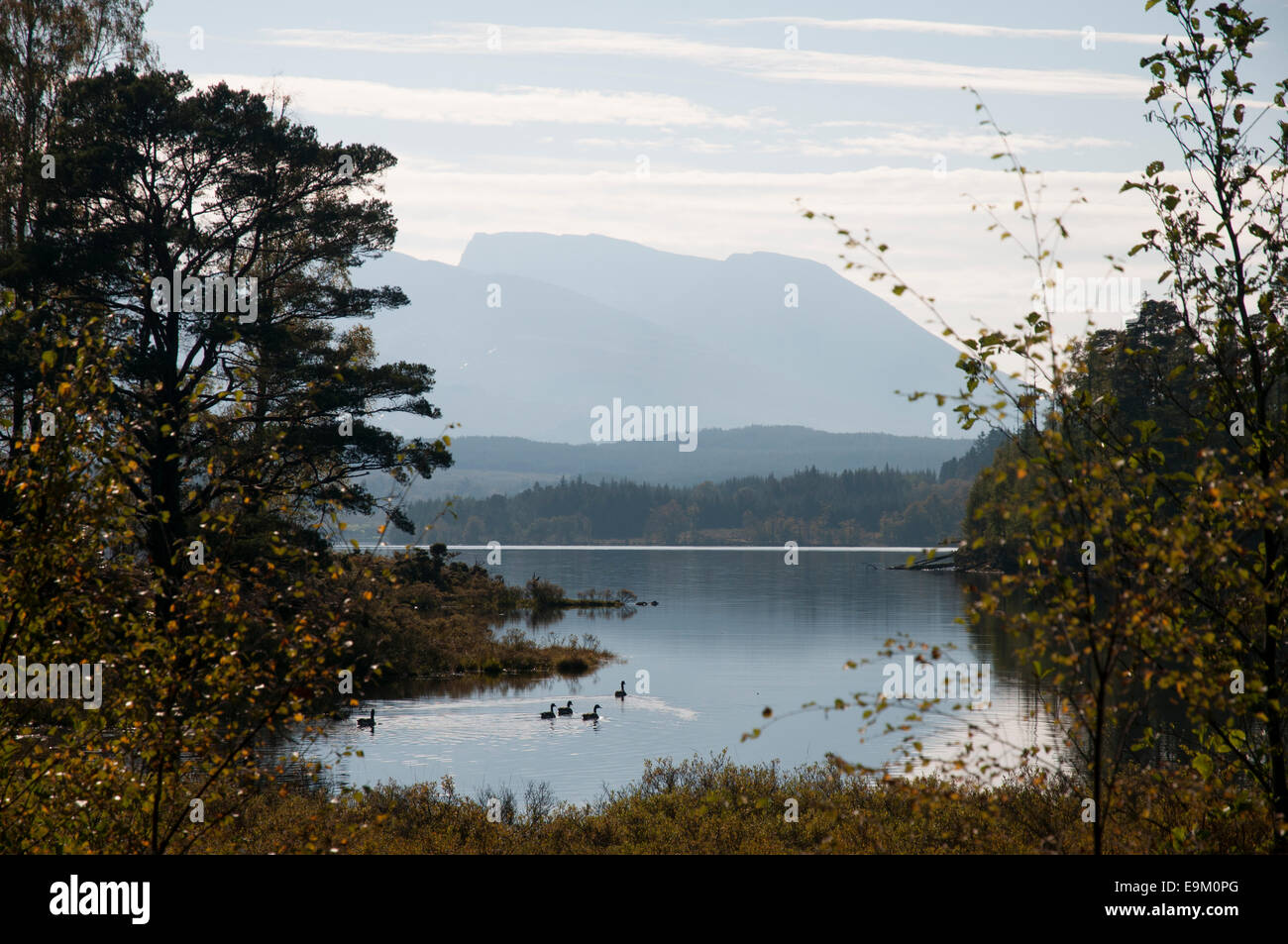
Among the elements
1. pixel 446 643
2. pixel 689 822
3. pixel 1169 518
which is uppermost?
pixel 1169 518

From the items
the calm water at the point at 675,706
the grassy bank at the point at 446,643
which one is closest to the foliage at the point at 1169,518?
the calm water at the point at 675,706

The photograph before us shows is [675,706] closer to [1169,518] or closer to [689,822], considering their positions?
[689,822]

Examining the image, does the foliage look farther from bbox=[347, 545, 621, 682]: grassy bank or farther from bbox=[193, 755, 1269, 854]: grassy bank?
bbox=[347, 545, 621, 682]: grassy bank

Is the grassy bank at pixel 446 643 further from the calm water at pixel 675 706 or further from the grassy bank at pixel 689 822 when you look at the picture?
the grassy bank at pixel 689 822

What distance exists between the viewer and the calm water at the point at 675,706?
28609 mm

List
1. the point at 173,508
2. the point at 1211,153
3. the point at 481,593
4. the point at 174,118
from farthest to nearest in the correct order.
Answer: the point at 481,593
the point at 174,118
the point at 173,508
the point at 1211,153

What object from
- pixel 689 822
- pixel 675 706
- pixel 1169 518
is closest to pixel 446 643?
pixel 675 706

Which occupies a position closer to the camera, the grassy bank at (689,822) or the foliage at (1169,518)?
the foliage at (1169,518)

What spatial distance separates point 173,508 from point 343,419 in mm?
7125

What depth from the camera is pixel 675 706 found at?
1585 inches
